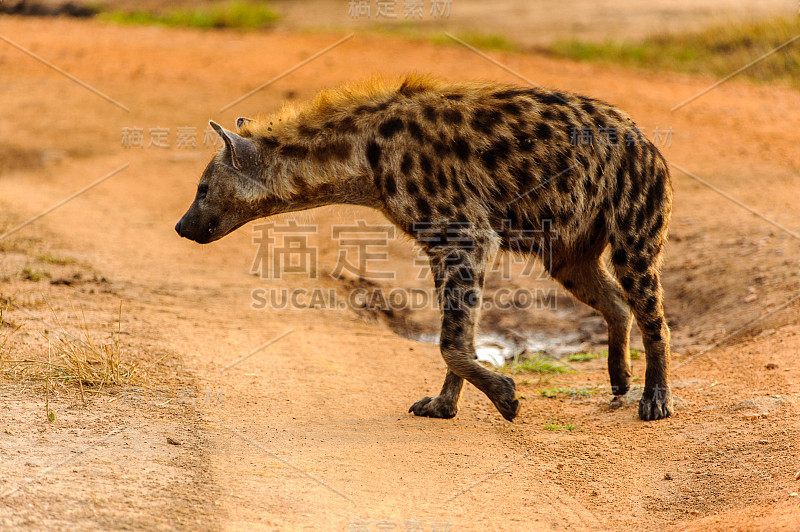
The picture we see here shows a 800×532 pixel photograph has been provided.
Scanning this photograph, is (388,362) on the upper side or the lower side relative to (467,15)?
lower

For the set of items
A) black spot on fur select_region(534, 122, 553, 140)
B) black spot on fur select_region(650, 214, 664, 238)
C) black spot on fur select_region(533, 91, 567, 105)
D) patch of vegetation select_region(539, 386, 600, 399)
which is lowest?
patch of vegetation select_region(539, 386, 600, 399)

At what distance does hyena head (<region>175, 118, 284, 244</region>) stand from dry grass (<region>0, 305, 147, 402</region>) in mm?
699

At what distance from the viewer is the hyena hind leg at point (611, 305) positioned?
446 cm

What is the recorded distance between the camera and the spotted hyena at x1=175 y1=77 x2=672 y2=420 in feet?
13.0

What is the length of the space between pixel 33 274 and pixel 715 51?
8.86 metres

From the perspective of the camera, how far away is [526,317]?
596 cm

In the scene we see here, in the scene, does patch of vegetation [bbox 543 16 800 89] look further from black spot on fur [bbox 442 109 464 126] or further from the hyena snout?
the hyena snout

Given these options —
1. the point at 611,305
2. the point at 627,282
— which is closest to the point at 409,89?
the point at 627,282

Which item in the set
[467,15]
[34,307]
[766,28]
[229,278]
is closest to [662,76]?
[766,28]

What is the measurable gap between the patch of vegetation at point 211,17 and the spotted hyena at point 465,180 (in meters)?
9.00

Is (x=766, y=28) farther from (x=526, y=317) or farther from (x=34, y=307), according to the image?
(x=34, y=307)

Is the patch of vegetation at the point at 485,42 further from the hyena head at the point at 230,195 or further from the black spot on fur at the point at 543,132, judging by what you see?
the hyena head at the point at 230,195

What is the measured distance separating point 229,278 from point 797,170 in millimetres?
4825

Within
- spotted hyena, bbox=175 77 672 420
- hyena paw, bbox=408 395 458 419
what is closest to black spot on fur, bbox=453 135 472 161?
spotted hyena, bbox=175 77 672 420
